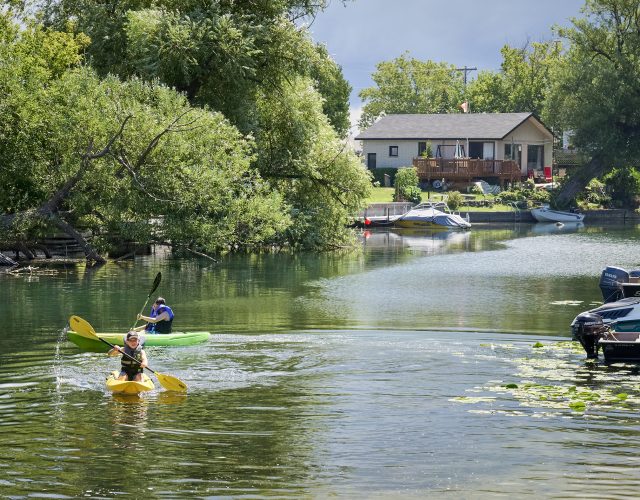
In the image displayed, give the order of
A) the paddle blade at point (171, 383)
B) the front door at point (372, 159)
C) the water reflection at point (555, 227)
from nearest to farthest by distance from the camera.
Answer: the paddle blade at point (171, 383), the water reflection at point (555, 227), the front door at point (372, 159)

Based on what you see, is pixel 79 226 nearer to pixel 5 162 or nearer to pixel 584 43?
pixel 5 162

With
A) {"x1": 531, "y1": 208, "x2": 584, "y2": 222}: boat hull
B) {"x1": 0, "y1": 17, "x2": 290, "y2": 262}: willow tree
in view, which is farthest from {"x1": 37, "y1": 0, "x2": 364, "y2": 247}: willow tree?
{"x1": 531, "y1": 208, "x2": 584, "y2": 222}: boat hull

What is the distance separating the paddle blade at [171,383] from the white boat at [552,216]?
3089 inches

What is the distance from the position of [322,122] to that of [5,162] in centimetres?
1998

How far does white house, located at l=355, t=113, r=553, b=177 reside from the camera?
4434 inches

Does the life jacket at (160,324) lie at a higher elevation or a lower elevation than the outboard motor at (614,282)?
lower

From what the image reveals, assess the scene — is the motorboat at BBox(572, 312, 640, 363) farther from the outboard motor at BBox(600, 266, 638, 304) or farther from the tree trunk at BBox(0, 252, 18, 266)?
the tree trunk at BBox(0, 252, 18, 266)

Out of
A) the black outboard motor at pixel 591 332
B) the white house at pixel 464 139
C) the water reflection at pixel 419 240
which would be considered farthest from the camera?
the white house at pixel 464 139

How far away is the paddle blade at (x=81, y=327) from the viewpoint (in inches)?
1152

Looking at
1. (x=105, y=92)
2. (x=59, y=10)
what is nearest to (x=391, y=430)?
(x=105, y=92)

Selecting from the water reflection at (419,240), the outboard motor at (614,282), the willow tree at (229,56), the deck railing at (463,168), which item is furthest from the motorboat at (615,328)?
the deck railing at (463,168)

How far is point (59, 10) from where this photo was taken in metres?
64.4

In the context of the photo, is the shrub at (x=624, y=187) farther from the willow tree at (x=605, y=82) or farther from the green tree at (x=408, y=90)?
the green tree at (x=408, y=90)

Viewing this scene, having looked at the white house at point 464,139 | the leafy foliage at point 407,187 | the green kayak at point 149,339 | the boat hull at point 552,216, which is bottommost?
Result: the green kayak at point 149,339
